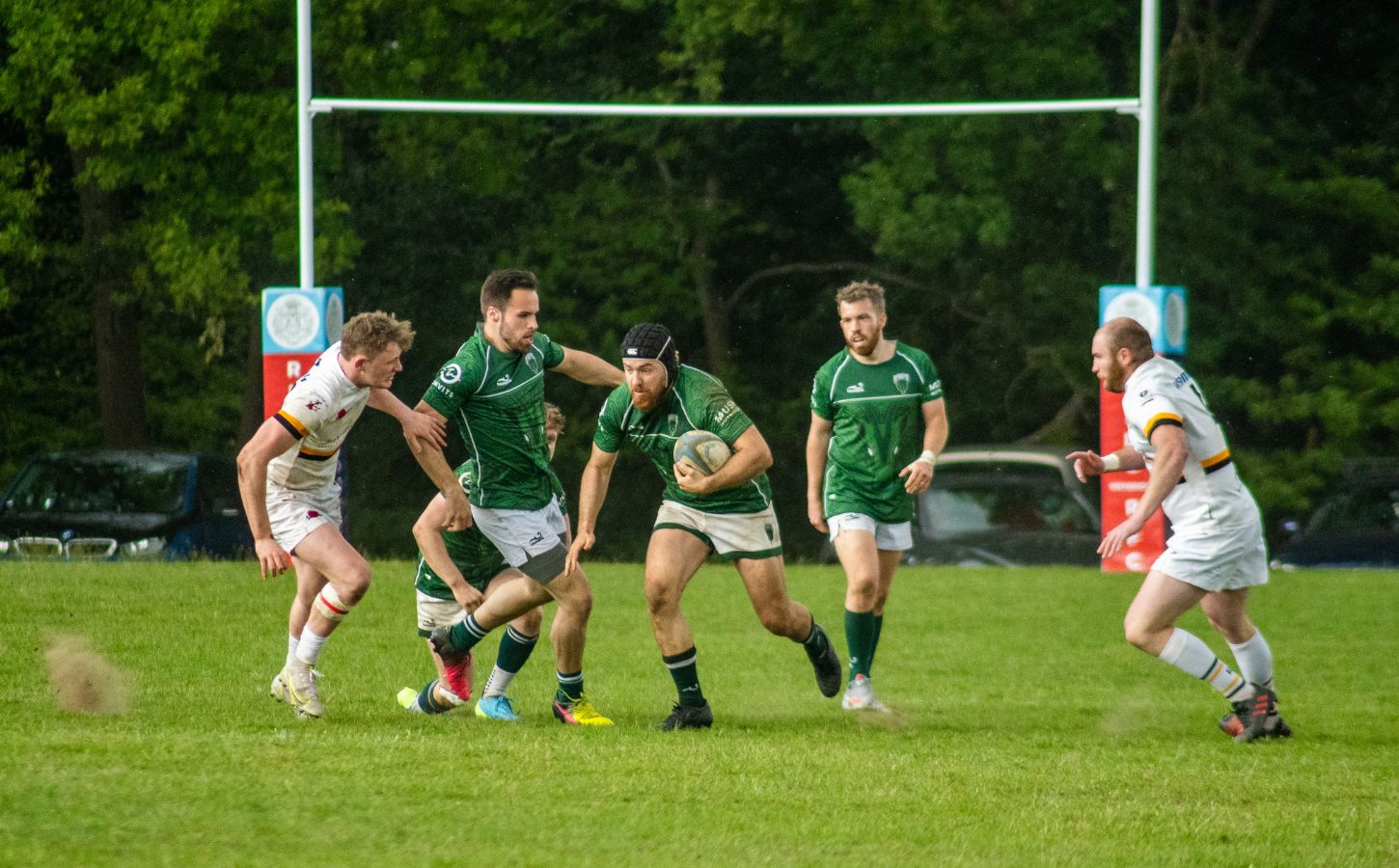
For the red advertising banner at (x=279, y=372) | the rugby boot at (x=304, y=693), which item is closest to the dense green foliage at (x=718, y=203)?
the red advertising banner at (x=279, y=372)

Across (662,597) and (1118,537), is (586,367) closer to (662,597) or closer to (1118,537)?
(662,597)

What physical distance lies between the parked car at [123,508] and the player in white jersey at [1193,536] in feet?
41.9

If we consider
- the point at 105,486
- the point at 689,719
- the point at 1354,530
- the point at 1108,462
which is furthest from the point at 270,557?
the point at 1354,530

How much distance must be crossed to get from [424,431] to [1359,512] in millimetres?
14960

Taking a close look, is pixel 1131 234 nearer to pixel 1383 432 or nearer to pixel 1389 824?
pixel 1383 432

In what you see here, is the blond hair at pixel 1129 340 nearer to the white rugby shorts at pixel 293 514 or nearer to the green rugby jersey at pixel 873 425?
the green rugby jersey at pixel 873 425

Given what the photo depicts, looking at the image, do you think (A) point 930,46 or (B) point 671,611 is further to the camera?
(A) point 930,46

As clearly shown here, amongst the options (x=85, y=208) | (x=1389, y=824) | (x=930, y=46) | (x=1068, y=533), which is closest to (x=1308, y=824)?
(x=1389, y=824)

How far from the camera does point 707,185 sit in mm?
32688

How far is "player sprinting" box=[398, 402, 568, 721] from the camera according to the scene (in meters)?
9.06

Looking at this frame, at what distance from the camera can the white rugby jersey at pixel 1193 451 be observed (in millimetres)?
8586

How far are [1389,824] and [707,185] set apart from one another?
87.4ft

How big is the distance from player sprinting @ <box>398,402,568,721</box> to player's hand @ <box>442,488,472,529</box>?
119 millimetres

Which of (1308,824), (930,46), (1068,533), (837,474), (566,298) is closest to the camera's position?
(1308,824)
